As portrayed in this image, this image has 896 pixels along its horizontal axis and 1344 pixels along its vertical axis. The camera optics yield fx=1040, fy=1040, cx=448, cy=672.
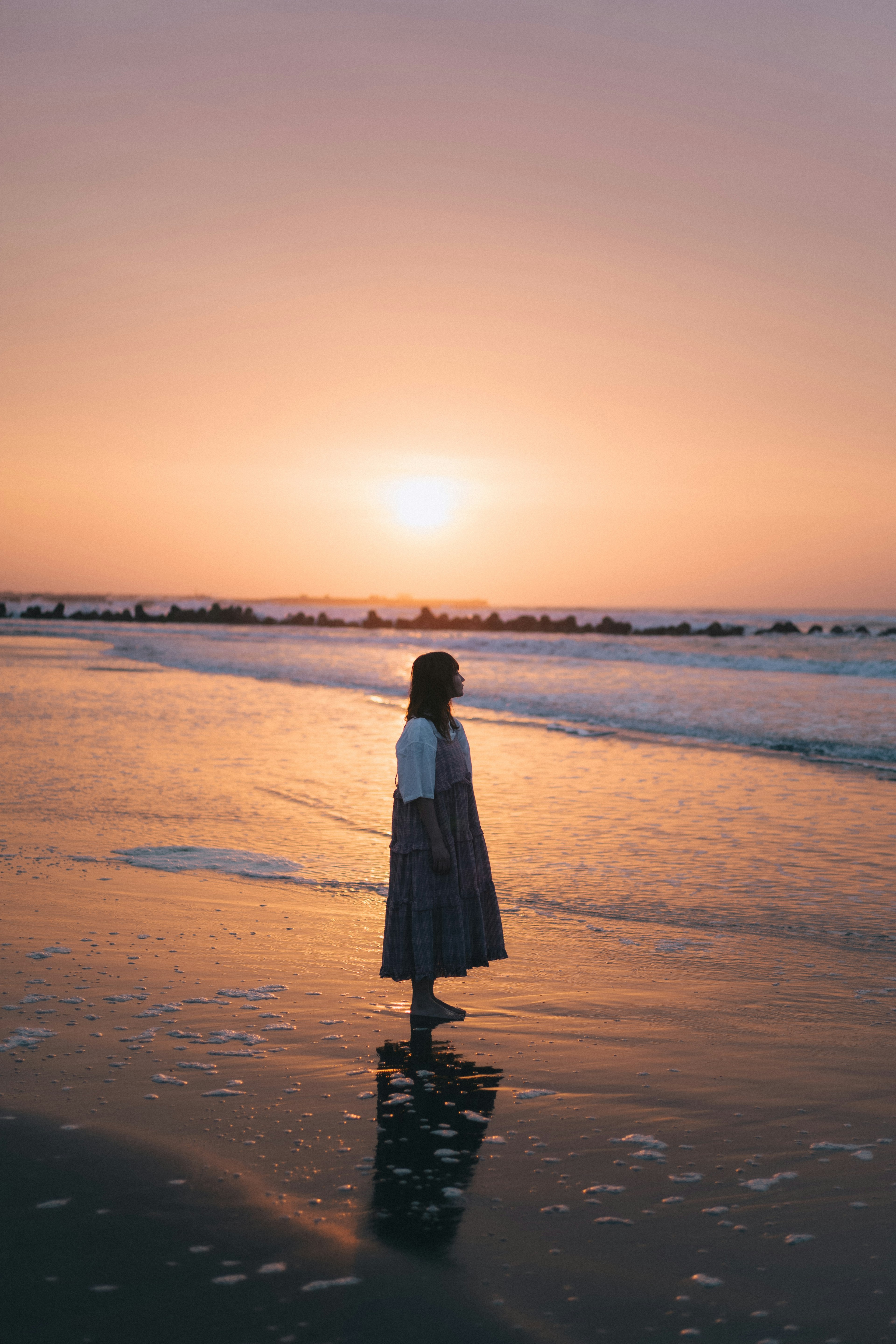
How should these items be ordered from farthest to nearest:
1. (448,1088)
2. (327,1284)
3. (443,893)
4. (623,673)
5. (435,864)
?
1. (623,673)
2. (443,893)
3. (435,864)
4. (448,1088)
5. (327,1284)

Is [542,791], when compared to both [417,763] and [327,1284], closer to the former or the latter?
[417,763]

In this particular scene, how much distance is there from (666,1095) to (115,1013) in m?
2.62

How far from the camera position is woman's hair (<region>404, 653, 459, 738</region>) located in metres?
5.30

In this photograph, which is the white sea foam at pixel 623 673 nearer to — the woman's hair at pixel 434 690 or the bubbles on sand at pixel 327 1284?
the woman's hair at pixel 434 690

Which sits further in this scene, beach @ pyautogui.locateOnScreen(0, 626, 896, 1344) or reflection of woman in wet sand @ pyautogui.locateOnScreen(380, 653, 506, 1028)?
reflection of woman in wet sand @ pyautogui.locateOnScreen(380, 653, 506, 1028)

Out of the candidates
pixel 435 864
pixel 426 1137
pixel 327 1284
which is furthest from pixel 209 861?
pixel 327 1284

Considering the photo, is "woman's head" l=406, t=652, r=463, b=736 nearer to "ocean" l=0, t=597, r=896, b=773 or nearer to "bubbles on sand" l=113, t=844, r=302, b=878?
"bubbles on sand" l=113, t=844, r=302, b=878

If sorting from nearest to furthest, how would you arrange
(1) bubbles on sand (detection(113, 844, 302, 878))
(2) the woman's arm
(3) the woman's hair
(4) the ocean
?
(2) the woman's arm < (3) the woman's hair < (1) bubbles on sand (detection(113, 844, 302, 878)) < (4) the ocean

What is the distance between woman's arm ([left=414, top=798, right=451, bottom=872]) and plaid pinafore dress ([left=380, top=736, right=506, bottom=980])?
1.9 inches

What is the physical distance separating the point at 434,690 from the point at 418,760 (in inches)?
14.6

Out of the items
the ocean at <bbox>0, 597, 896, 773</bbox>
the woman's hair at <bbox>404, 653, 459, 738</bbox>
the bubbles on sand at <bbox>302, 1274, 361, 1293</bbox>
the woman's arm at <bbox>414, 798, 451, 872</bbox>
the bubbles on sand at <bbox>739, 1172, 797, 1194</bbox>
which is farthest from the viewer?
the ocean at <bbox>0, 597, 896, 773</bbox>

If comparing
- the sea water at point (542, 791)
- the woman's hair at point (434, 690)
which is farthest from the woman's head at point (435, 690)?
the sea water at point (542, 791)

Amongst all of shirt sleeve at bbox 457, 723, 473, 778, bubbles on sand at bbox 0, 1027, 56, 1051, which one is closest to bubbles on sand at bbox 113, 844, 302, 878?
shirt sleeve at bbox 457, 723, 473, 778

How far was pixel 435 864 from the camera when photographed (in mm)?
5137
